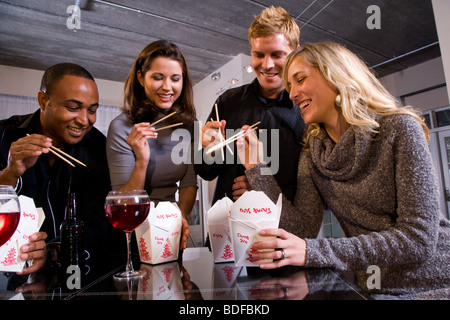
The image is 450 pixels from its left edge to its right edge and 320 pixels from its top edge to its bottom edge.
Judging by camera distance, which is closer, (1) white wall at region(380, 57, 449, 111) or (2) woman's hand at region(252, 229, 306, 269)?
(2) woman's hand at region(252, 229, 306, 269)

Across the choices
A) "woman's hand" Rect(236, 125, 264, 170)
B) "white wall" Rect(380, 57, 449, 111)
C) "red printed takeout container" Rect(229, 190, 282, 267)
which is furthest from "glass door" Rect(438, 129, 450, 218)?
"red printed takeout container" Rect(229, 190, 282, 267)

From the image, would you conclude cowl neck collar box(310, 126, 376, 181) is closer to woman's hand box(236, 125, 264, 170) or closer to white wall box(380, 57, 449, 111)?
woman's hand box(236, 125, 264, 170)

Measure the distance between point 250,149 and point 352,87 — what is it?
0.46m

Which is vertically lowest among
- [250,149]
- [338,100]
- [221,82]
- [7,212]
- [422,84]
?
[7,212]

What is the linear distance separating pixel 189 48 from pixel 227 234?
3930 millimetres

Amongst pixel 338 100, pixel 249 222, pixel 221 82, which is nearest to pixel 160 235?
pixel 249 222

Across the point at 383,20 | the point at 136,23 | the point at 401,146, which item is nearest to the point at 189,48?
the point at 136,23

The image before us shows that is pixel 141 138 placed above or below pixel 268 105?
below

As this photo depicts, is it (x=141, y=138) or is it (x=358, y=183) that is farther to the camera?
(x=141, y=138)

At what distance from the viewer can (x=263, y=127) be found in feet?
5.34

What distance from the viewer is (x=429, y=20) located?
13.3 feet

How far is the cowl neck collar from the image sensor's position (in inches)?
41.1

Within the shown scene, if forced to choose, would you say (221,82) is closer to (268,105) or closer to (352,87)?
(268,105)

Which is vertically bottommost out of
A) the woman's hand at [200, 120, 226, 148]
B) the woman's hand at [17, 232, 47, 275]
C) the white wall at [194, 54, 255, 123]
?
the woman's hand at [17, 232, 47, 275]
